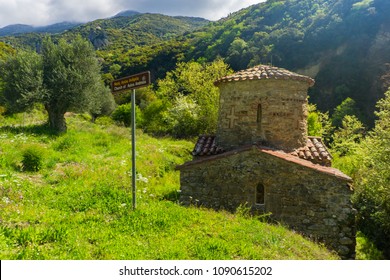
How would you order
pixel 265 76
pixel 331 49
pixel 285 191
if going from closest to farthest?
pixel 285 191, pixel 265 76, pixel 331 49

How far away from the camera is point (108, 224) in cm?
649

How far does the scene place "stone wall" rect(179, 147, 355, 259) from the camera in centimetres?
862

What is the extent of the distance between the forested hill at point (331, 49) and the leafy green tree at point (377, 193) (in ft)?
113

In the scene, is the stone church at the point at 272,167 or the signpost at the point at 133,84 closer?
the signpost at the point at 133,84

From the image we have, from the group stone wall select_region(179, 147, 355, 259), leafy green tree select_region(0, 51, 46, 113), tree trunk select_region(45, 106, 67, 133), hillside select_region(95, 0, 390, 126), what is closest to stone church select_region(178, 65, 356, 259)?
stone wall select_region(179, 147, 355, 259)

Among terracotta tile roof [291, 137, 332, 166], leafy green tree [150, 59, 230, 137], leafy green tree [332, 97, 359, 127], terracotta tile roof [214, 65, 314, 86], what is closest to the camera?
terracotta tile roof [214, 65, 314, 86]

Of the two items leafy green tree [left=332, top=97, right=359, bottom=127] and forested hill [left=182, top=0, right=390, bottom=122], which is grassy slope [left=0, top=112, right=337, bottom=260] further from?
forested hill [left=182, top=0, right=390, bottom=122]

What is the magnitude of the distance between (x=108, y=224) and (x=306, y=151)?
7.67 meters

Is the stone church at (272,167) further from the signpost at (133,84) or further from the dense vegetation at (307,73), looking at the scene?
the signpost at (133,84)

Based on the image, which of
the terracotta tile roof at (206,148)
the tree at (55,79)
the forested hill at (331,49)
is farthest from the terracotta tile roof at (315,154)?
the forested hill at (331,49)

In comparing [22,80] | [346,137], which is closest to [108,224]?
[22,80]

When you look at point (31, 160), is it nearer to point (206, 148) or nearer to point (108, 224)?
point (108, 224)

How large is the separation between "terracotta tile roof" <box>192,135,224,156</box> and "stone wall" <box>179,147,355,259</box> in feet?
4.78

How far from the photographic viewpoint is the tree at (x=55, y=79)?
17375 mm
